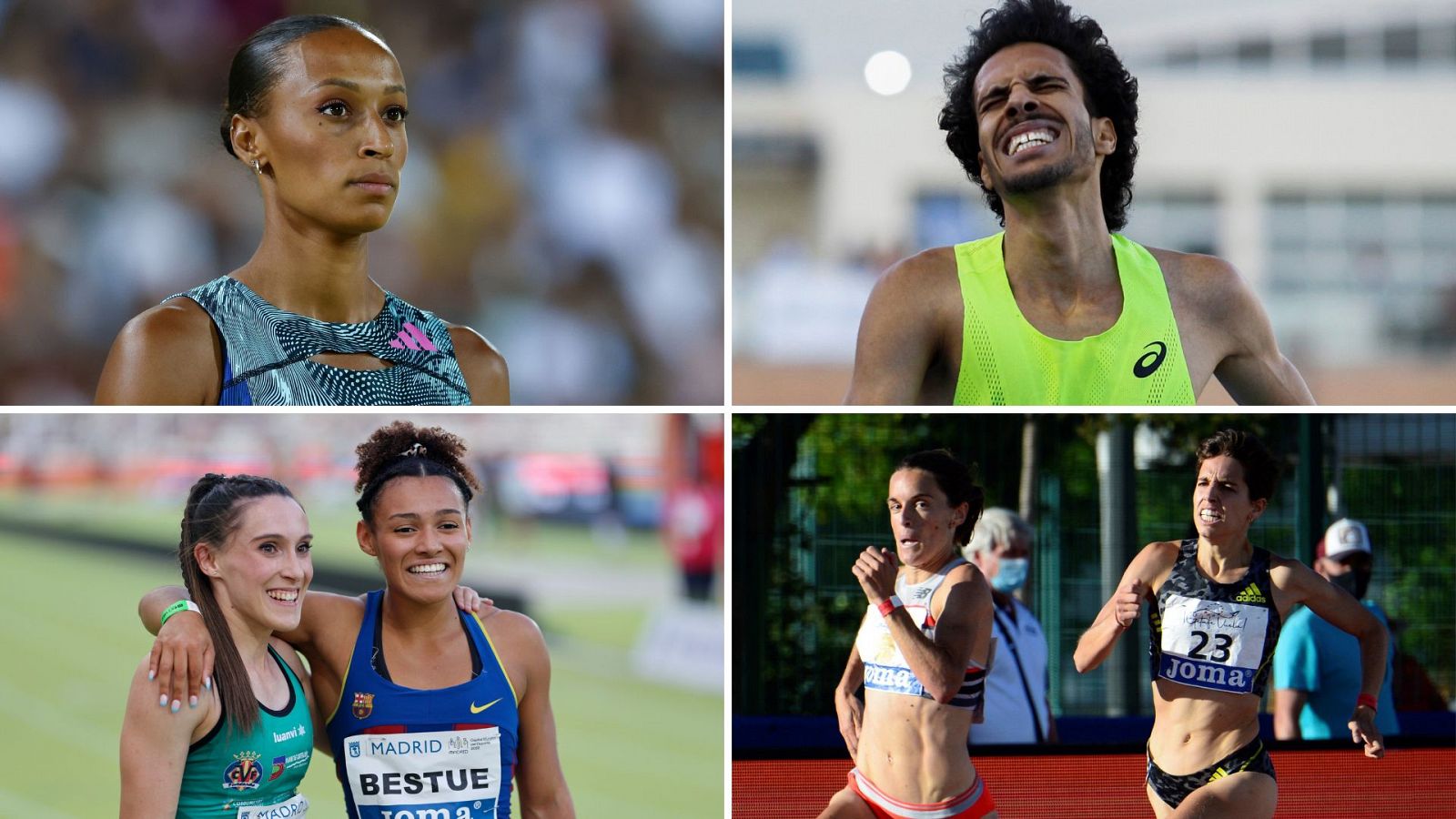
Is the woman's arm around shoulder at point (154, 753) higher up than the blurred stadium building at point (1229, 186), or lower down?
lower down

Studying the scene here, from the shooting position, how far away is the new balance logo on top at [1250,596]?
213 centimetres

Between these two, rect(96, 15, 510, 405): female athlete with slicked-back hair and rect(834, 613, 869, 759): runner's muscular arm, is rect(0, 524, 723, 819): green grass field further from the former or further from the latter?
rect(96, 15, 510, 405): female athlete with slicked-back hair

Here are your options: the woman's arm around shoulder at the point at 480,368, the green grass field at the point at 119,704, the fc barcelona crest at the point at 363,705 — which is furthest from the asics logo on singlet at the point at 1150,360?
the green grass field at the point at 119,704

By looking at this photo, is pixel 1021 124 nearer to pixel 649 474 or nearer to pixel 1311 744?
pixel 1311 744

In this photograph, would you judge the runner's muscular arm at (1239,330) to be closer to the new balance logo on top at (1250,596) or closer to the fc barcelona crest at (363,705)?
the new balance logo on top at (1250,596)

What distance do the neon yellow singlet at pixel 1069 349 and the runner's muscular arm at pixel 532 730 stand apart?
29.1 inches

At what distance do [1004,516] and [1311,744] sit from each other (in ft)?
2.03

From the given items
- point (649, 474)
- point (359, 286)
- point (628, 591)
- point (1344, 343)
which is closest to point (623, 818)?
point (649, 474)

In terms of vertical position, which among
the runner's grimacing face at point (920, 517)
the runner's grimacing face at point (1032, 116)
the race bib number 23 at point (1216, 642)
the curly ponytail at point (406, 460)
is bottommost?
the race bib number 23 at point (1216, 642)

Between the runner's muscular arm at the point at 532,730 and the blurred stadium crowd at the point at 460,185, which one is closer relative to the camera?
the runner's muscular arm at the point at 532,730

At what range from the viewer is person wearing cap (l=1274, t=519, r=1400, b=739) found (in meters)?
2.19

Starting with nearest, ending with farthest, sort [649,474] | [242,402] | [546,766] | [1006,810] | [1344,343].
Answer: [242,402] < [546,766] < [1006,810] < [649,474] < [1344,343]

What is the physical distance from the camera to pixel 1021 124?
1.82m

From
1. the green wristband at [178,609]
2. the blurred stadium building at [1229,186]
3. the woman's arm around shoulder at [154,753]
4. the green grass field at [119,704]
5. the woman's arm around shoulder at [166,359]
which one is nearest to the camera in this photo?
the woman's arm around shoulder at [166,359]
